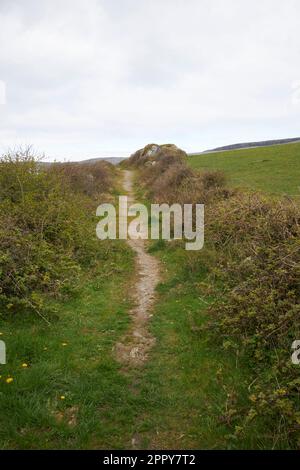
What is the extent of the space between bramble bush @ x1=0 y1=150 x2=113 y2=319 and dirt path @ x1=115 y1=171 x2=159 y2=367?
1418 mm

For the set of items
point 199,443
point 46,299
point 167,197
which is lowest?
point 199,443

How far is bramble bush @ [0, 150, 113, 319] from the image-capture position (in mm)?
7102

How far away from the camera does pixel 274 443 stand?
379 cm

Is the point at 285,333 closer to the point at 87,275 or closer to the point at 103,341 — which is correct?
the point at 103,341

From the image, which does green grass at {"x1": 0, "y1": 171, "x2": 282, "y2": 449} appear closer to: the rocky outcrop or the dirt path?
the dirt path

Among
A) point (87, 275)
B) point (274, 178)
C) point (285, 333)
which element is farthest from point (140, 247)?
point (274, 178)

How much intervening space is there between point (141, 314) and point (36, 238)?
143 inches

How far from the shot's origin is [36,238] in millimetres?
9109

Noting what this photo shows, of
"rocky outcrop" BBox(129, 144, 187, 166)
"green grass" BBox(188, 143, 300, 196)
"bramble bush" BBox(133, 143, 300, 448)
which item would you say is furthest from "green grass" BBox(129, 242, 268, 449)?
"rocky outcrop" BBox(129, 144, 187, 166)

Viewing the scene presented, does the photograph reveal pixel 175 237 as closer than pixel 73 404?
No

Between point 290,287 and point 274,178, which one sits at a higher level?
point 274,178

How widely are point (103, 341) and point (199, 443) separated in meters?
2.51

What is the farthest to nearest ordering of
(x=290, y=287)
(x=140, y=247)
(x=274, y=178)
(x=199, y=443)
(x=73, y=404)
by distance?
(x=274, y=178)
(x=140, y=247)
(x=290, y=287)
(x=73, y=404)
(x=199, y=443)
